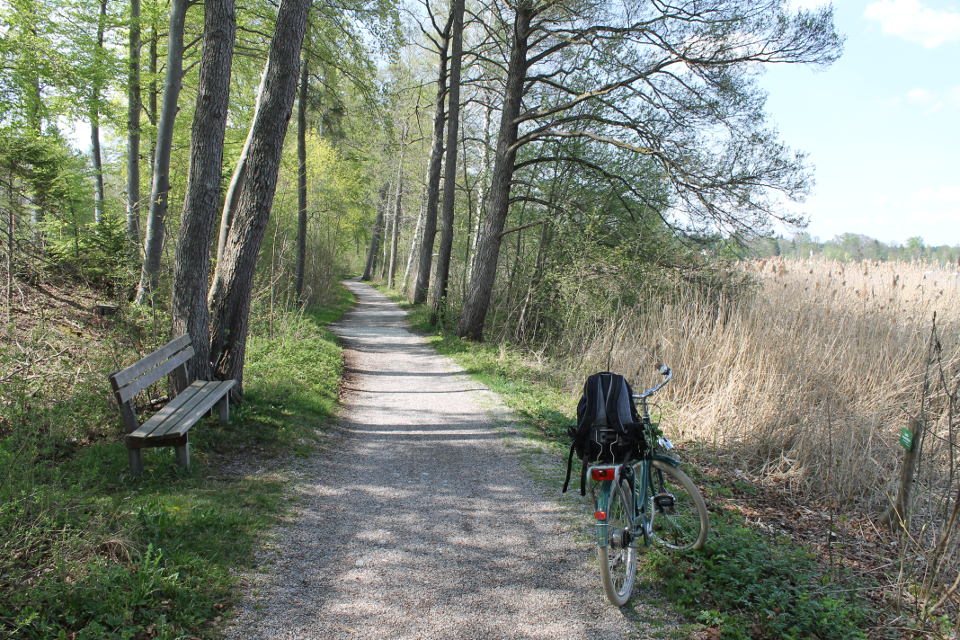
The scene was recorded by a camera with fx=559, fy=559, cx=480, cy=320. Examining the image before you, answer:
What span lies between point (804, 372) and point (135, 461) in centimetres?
699

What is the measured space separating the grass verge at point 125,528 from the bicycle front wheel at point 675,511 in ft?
8.97

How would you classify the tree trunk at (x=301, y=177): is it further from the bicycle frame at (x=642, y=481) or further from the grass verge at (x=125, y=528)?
the bicycle frame at (x=642, y=481)

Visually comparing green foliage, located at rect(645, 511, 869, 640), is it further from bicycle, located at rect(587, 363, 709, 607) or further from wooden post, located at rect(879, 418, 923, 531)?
wooden post, located at rect(879, 418, 923, 531)

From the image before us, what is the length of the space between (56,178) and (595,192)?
10.3 meters

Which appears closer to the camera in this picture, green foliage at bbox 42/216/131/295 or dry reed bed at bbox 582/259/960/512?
dry reed bed at bbox 582/259/960/512

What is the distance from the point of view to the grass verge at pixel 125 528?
2781 mm

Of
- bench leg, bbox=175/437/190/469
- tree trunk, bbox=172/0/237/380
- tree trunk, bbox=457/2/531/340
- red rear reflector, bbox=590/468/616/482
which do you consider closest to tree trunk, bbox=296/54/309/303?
tree trunk, bbox=457/2/531/340

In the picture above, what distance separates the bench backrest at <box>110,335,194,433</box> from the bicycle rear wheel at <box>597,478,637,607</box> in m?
3.91

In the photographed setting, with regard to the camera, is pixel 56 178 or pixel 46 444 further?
pixel 56 178

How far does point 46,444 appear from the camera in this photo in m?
4.69

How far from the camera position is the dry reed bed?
5738mm

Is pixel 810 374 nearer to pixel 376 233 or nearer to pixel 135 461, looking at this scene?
pixel 135 461

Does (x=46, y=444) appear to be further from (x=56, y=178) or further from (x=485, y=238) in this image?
(x=485, y=238)

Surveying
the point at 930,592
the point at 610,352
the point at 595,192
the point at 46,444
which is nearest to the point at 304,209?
the point at 595,192
